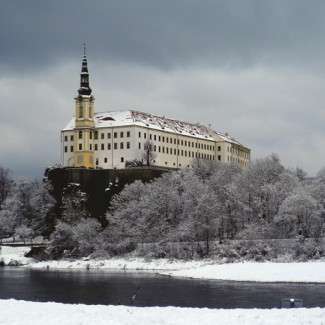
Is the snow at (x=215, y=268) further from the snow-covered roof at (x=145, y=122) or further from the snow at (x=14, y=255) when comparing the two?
the snow-covered roof at (x=145, y=122)

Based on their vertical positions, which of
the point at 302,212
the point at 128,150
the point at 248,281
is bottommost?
the point at 248,281

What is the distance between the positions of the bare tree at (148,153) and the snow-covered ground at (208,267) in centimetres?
4212

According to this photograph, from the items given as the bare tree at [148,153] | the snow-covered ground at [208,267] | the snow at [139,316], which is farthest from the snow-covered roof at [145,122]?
the snow at [139,316]

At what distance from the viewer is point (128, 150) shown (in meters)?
139

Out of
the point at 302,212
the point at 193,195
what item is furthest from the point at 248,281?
the point at 193,195

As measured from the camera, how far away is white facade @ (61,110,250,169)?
5502 inches

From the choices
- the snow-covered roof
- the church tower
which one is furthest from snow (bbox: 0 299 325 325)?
the snow-covered roof

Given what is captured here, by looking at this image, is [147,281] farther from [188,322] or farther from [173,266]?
[188,322]

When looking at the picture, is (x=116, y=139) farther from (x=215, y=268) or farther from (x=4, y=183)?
(x=215, y=268)

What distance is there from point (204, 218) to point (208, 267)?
15.5m

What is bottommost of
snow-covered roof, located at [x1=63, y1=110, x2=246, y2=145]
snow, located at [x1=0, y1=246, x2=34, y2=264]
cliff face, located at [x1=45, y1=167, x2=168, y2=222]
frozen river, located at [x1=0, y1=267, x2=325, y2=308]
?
frozen river, located at [x1=0, y1=267, x2=325, y2=308]

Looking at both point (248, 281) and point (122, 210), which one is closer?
point (248, 281)

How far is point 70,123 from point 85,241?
172 ft

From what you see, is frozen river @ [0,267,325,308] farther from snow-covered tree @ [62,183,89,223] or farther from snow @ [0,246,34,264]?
snow-covered tree @ [62,183,89,223]
